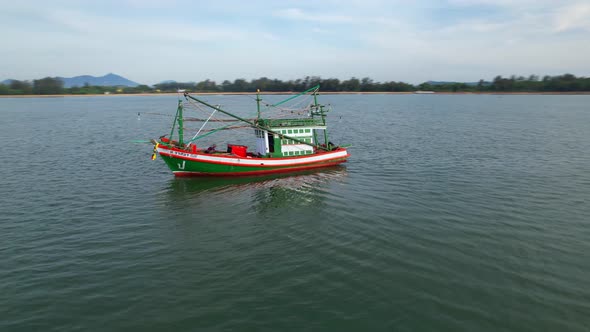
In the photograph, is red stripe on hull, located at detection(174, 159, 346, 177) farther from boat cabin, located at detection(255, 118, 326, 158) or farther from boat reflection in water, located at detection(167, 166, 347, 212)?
boat cabin, located at detection(255, 118, 326, 158)

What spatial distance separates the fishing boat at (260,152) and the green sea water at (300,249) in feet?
4.46

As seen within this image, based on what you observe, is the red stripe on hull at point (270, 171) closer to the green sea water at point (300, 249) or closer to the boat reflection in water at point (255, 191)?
the boat reflection in water at point (255, 191)

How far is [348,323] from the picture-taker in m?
10.8

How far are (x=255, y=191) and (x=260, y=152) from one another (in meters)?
7.46

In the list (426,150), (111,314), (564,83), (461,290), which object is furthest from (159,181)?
(564,83)

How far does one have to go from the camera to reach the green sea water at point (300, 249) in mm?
11219

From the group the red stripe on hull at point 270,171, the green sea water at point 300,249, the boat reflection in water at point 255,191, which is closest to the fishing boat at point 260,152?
the red stripe on hull at point 270,171

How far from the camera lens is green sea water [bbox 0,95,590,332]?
11219 mm

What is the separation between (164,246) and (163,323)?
5789mm

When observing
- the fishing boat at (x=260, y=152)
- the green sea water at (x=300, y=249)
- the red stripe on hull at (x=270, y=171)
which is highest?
the fishing boat at (x=260, y=152)

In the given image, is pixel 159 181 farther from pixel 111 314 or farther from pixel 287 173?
pixel 111 314

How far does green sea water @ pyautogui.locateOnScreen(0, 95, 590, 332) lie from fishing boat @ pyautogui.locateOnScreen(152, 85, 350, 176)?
1.36 metres

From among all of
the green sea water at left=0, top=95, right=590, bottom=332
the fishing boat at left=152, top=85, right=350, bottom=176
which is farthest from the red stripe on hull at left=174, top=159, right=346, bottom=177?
the green sea water at left=0, top=95, right=590, bottom=332

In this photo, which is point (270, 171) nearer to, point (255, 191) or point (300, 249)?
point (255, 191)
